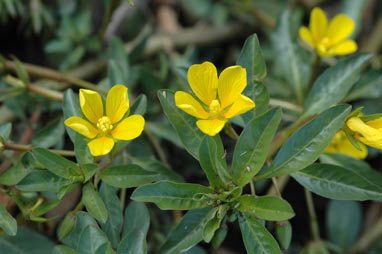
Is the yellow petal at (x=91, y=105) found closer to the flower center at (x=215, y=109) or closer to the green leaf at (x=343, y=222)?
the flower center at (x=215, y=109)

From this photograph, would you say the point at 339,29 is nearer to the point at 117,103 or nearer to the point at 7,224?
the point at 117,103

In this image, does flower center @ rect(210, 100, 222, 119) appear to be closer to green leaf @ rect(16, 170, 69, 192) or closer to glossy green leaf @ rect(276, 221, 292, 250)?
glossy green leaf @ rect(276, 221, 292, 250)

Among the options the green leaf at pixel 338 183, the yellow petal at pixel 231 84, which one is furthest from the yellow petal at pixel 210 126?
the green leaf at pixel 338 183

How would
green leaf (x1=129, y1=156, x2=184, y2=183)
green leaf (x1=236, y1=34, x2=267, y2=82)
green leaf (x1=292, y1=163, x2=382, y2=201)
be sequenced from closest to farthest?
green leaf (x1=292, y1=163, x2=382, y2=201), green leaf (x1=236, y1=34, x2=267, y2=82), green leaf (x1=129, y1=156, x2=184, y2=183)

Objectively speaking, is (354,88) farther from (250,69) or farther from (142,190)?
(142,190)

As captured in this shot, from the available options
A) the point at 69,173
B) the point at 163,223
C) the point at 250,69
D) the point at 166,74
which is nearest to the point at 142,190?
the point at 69,173

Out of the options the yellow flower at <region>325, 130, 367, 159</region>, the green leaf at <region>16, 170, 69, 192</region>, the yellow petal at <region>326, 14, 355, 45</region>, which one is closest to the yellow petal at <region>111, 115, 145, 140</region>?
the green leaf at <region>16, 170, 69, 192</region>

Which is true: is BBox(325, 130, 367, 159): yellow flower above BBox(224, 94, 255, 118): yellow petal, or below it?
below
